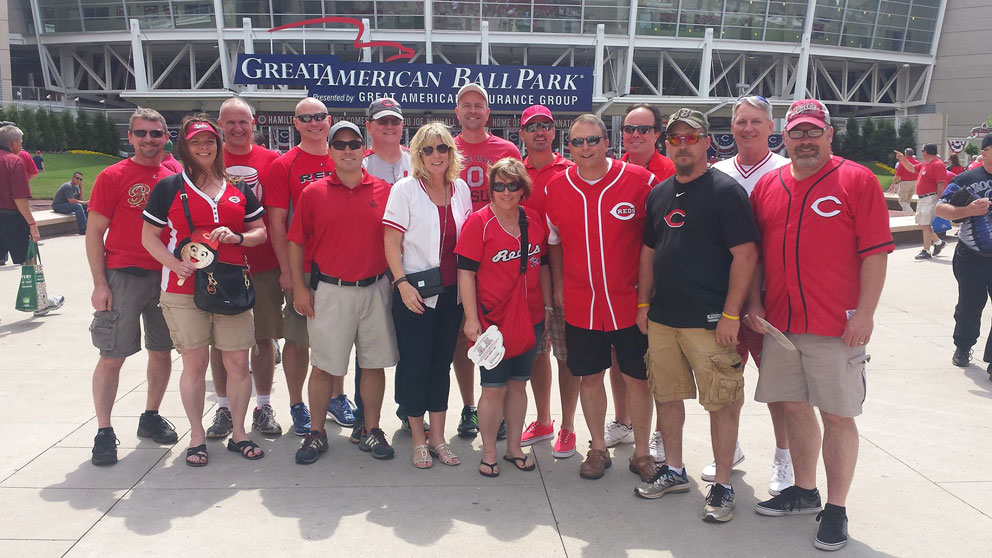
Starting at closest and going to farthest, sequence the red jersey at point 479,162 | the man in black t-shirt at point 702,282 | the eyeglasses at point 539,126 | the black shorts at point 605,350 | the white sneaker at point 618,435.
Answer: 1. the man in black t-shirt at point 702,282
2. the black shorts at point 605,350
3. the white sneaker at point 618,435
4. the eyeglasses at point 539,126
5. the red jersey at point 479,162

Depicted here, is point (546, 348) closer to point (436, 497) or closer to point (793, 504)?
point (436, 497)

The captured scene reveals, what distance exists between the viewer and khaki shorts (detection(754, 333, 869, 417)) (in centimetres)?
329

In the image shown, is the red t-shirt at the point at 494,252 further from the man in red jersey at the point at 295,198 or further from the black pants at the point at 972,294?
the black pants at the point at 972,294

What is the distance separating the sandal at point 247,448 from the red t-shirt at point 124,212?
4.22ft

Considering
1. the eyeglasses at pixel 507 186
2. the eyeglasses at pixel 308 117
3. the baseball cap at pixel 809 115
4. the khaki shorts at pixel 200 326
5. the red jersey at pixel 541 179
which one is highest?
the baseball cap at pixel 809 115

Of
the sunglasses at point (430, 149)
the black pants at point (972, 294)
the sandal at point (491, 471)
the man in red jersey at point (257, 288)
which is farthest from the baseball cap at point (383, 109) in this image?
the black pants at point (972, 294)

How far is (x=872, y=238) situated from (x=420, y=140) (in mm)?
2547

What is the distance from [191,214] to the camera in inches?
159

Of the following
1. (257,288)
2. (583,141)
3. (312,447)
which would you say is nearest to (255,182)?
(257,288)

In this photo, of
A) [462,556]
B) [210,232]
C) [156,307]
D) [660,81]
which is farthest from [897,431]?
[660,81]

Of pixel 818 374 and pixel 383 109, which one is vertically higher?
pixel 383 109

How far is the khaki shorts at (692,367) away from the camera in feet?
11.5

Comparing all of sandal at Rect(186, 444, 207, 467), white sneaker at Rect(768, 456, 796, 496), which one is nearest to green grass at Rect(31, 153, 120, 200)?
sandal at Rect(186, 444, 207, 467)

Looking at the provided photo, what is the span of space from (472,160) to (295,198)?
130 centimetres
